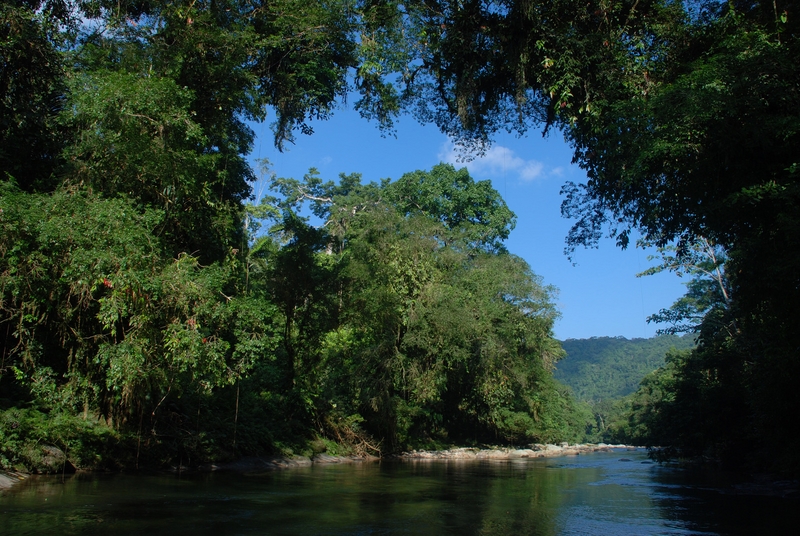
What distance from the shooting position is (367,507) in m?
8.64

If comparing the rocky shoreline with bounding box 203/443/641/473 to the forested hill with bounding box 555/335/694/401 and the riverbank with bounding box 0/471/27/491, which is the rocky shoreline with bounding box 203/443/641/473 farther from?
the forested hill with bounding box 555/335/694/401

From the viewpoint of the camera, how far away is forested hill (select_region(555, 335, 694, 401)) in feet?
507

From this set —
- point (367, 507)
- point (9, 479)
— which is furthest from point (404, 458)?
point (9, 479)

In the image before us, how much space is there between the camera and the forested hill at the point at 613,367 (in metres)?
154

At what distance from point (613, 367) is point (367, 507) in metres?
183

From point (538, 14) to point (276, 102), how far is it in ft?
24.1

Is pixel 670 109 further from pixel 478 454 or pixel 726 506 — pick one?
pixel 478 454

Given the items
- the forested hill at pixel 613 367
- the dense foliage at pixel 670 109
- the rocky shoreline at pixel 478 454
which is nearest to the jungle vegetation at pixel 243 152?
the dense foliage at pixel 670 109

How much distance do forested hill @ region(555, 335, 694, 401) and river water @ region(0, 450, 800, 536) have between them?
14319cm

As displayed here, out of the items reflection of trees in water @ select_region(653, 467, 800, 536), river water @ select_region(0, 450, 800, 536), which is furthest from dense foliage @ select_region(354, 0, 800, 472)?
river water @ select_region(0, 450, 800, 536)

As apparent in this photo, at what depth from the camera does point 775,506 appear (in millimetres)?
10086

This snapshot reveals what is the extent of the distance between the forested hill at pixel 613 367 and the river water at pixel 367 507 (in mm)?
143186

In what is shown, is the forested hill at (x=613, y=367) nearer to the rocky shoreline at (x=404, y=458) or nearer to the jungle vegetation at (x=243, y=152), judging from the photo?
the rocky shoreline at (x=404, y=458)

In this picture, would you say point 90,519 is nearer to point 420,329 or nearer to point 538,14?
point 538,14
